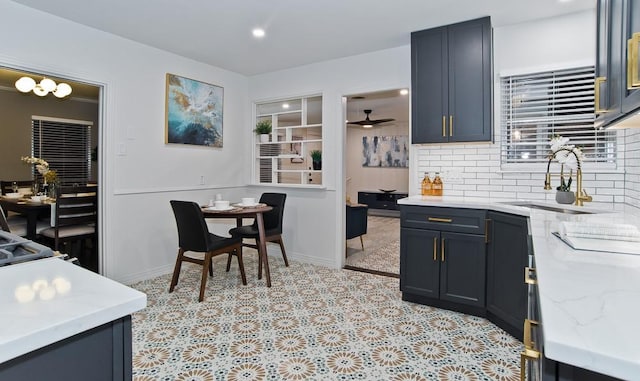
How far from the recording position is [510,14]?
2873mm

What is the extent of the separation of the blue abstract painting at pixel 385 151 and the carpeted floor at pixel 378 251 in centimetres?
216

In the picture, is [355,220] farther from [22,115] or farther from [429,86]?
[22,115]

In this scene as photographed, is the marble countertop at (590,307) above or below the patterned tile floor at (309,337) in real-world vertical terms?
above

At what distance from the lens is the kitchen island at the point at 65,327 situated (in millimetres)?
651

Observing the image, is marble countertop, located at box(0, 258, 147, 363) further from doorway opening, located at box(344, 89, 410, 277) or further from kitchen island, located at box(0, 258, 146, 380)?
doorway opening, located at box(344, 89, 410, 277)

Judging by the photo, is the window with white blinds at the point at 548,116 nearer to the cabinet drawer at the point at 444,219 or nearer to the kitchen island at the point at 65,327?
the cabinet drawer at the point at 444,219

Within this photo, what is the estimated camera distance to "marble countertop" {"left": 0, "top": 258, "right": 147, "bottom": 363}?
2.12ft

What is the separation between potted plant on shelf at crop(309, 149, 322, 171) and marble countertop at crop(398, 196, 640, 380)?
10.6 ft

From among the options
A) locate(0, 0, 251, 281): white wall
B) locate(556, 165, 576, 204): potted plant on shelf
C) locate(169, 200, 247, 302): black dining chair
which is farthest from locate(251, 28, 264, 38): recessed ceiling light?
locate(556, 165, 576, 204): potted plant on shelf

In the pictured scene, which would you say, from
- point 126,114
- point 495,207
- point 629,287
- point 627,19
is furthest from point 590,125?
point 126,114

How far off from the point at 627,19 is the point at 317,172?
3406 millimetres

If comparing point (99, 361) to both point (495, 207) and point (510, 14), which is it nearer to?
point (495, 207)

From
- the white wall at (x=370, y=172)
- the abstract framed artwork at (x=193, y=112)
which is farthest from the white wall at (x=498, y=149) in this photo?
the white wall at (x=370, y=172)

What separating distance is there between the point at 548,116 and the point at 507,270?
141 centimetres
